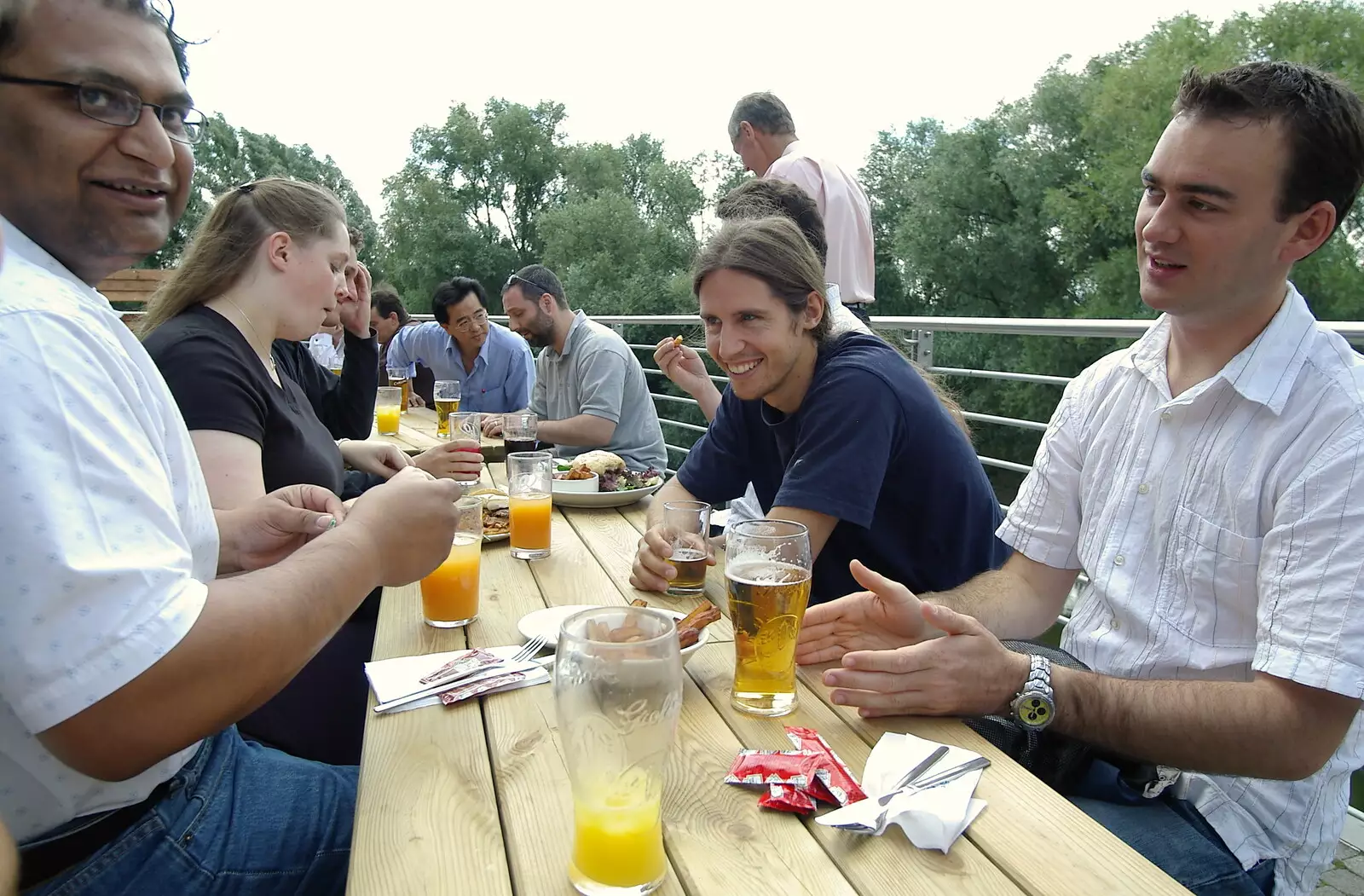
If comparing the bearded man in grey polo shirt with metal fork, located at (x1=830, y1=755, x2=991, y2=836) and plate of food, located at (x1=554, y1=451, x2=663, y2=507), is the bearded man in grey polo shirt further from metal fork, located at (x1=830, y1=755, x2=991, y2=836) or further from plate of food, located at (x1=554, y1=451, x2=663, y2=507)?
metal fork, located at (x1=830, y1=755, x2=991, y2=836)

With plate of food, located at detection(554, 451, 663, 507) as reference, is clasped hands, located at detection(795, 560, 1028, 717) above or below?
above

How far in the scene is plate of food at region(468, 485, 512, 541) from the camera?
197cm

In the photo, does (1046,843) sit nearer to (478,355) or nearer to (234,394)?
(234,394)

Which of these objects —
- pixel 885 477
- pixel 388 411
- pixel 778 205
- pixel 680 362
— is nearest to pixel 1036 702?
pixel 885 477

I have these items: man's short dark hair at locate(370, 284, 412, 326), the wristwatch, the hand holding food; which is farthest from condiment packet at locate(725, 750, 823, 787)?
man's short dark hair at locate(370, 284, 412, 326)

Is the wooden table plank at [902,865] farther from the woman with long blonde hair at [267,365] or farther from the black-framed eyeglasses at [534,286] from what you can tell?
the black-framed eyeglasses at [534,286]

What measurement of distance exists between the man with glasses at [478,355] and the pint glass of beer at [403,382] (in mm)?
269

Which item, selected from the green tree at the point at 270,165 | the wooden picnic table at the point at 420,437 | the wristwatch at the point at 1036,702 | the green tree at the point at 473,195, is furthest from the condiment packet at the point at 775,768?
the green tree at the point at 473,195

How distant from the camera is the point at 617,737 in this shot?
736 millimetres

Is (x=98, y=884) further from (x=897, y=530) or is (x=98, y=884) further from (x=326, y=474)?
(x=897, y=530)

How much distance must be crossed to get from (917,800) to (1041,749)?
1.53ft

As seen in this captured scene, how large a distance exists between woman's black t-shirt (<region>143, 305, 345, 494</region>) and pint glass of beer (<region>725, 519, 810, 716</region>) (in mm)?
1256

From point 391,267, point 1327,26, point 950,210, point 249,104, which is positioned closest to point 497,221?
point 391,267

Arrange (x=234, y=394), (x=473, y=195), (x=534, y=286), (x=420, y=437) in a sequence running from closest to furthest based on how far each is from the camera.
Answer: (x=234, y=394) < (x=420, y=437) < (x=534, y=286) < (x=473, y=195)
